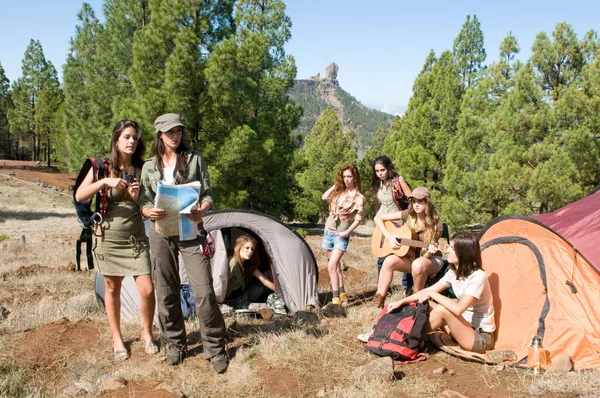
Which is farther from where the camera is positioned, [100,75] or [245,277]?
[100,75]

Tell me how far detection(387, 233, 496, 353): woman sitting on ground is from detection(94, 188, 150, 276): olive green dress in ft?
7.39

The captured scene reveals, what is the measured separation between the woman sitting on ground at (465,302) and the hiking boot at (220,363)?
152 centimetres

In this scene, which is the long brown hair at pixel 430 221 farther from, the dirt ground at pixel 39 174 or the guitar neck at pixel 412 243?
the dirt ground at pixel 39 174

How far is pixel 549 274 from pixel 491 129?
30.3ft

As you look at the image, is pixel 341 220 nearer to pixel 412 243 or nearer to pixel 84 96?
pixel 412 243

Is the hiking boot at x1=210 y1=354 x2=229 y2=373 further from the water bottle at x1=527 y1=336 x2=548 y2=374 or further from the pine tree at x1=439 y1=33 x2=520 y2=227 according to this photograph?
the pine tree at x1=439 y1=33 x2=520 y2=227

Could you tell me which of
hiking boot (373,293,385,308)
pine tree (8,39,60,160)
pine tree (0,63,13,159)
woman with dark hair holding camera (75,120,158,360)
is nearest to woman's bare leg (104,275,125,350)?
woman with dark hair holding camera (75,120,158,360)

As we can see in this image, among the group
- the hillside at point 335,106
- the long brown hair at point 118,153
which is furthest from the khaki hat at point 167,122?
the hillside at point 335,106

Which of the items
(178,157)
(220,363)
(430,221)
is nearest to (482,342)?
(430,221)

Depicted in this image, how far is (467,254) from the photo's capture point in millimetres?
4340

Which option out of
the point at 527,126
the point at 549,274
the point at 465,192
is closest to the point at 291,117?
the point at 465,192

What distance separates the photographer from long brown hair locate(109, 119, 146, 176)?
398cm

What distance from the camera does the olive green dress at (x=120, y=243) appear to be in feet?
13.4

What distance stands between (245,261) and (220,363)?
2.44 metres
